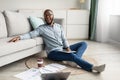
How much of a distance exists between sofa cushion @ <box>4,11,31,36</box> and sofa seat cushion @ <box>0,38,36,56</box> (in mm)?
522

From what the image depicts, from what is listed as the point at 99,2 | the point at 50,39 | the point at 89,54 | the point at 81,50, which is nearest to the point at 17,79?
the point at 50,39

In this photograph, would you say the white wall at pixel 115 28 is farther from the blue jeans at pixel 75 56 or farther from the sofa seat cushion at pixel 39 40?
the sofa seat cushion at pixel 39 40

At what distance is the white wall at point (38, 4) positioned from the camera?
17.4 ft

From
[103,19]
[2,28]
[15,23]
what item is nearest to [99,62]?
[15,23]

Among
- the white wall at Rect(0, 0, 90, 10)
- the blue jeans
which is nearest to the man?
the blue jeans

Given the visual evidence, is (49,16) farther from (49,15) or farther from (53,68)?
(53,68)

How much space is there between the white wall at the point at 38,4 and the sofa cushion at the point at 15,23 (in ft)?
6.11

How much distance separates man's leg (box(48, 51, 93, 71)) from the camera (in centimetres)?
265

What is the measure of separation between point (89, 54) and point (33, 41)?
47.0 inches

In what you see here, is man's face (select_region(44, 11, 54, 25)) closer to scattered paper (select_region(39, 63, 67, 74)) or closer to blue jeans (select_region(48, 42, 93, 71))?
blue jeans (select_region(48, 42, 93, 71))

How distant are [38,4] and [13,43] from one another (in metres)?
2.93

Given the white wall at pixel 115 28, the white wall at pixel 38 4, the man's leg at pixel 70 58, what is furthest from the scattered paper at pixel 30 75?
the white wall at pixel 38 4

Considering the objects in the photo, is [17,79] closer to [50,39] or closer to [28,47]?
[28,47]

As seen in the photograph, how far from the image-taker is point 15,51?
2754mm
